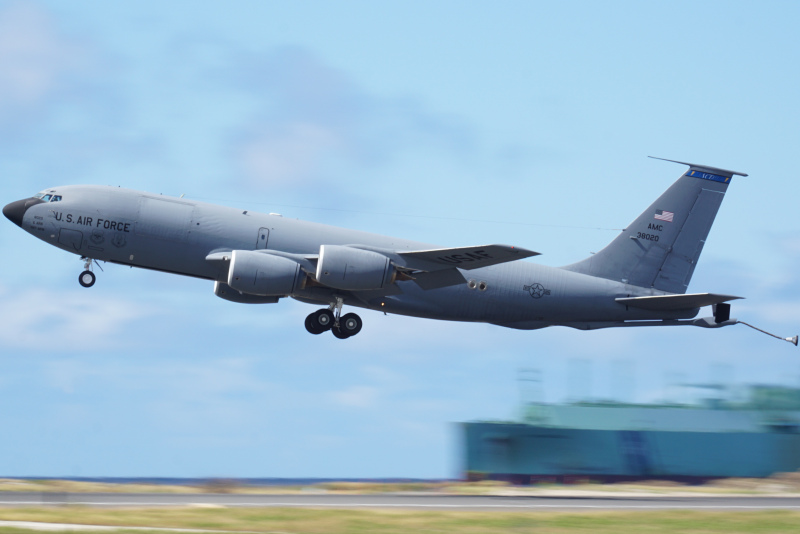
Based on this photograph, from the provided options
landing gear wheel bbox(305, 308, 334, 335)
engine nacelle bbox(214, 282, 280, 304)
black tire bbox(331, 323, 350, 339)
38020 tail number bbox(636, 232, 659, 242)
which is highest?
38020 tail number bbox(636, 232, 659, 242)

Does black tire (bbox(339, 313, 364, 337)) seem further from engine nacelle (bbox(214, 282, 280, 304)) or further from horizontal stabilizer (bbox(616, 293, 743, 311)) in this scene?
horizontal stabilizer (bbox(616, 293, 743, 311))

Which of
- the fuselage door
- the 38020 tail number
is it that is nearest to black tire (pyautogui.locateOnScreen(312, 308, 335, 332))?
the fuselage door

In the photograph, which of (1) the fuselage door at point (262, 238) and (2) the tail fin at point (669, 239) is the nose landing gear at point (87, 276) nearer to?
(1) the fuselage door at point (262, 238)

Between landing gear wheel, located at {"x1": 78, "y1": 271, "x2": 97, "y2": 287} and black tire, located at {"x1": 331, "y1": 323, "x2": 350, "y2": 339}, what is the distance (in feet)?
33.3

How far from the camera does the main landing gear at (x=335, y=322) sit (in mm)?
42781

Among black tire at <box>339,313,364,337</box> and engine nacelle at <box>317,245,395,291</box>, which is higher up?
engine nacelle at <box>317,245,395,291</box>

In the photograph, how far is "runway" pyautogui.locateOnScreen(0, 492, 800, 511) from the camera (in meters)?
34.5

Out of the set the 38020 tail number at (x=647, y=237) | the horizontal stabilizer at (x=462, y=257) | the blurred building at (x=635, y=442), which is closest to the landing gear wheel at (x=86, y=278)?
the horizontal stabilizer at (x=462, y=257)

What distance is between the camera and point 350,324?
141ft

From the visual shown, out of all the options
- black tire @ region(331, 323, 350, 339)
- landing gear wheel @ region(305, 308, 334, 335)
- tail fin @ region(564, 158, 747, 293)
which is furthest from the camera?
tail fin @ region(564, 158, 747, 293)

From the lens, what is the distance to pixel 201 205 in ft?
133

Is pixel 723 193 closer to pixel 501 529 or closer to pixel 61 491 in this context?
pixel 501 529

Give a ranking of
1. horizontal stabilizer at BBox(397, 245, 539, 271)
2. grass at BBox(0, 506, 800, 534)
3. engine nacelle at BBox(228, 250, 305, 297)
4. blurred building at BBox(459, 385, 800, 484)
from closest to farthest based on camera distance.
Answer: grass at BBox(0, 506, 800, 534) → horizontal stabilizer at BBox(397, 245, 539, 271) → engine nacelle at BBox(228, 250, 305, 297) → blurred building at BBox(459, 385, 800, 484)

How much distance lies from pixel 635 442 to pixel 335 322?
2757 centimetres
